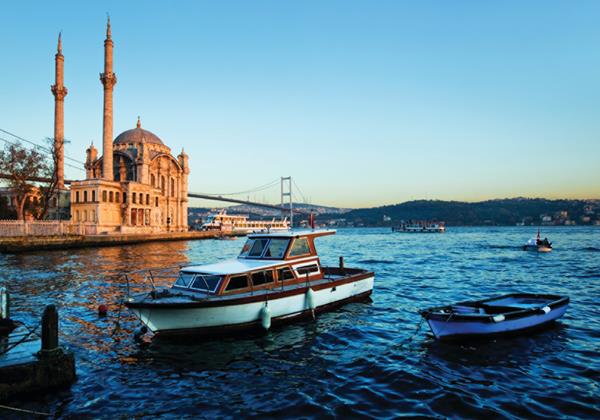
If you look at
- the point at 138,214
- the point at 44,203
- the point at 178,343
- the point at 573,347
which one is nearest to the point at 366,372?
the point at 178,343

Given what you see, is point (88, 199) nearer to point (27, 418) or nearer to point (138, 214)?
point (138, 214)

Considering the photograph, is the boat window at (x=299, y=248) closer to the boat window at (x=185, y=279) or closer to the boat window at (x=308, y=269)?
the boat window at (x=308, y=269)

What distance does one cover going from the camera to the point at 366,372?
9172mm

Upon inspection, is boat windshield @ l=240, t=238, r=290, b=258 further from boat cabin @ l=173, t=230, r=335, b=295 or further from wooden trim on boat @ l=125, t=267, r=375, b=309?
wooden trim on boat @ l=125, t=267, r=375, b=309

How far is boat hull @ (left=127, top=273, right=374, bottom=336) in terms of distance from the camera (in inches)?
409

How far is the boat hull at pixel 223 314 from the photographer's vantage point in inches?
409

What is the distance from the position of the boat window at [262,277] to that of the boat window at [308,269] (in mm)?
1329

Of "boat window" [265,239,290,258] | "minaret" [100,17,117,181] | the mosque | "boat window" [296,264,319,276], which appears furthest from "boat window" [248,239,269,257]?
"minaret" [100,17,117,181]

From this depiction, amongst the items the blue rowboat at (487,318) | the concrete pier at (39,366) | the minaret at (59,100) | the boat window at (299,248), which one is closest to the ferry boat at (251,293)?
the boat window at (299,248)

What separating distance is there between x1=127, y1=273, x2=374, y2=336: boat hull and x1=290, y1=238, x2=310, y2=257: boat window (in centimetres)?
134

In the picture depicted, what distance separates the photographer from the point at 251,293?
1166 cm

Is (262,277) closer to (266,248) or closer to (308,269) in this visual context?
(266,248)

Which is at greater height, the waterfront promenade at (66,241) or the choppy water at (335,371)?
the waterfront promenade at (66,241)

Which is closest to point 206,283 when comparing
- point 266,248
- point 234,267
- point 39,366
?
point 234,267
